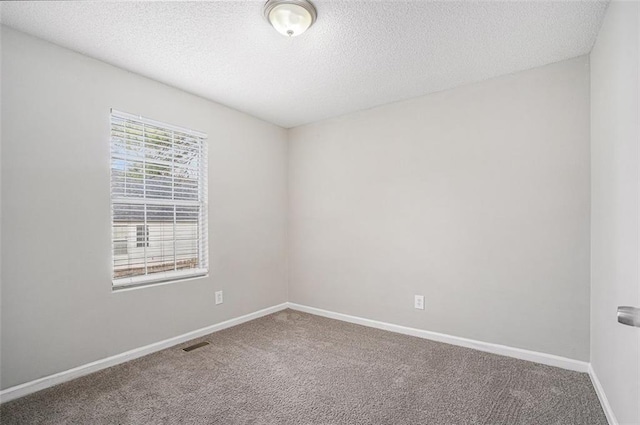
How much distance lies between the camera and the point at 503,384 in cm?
218

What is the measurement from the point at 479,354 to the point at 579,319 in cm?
77

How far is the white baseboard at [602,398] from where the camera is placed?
173 cm

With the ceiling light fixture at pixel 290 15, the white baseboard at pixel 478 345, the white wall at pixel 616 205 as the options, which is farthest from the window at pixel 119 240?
the white wall at pixel 616 205

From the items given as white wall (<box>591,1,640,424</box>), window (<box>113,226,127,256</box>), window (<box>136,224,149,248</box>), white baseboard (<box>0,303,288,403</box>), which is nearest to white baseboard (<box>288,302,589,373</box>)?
white wall (<box>591,1,640,424</box>)

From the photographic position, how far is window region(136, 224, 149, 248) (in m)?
2.70

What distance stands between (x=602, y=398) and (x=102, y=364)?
337 centimetres

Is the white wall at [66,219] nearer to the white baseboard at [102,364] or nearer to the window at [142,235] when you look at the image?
the white baseboard at [102,364]

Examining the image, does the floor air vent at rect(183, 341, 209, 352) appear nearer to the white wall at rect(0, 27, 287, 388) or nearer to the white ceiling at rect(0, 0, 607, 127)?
the white wall at rect(0, 27, 287, 388)

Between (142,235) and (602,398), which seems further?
(142,235)

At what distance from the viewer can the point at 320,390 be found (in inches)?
83.9

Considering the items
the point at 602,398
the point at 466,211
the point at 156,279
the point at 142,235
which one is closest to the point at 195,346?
the point at 156,279

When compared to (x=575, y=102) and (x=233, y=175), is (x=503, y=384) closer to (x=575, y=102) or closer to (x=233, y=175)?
(x=575, y=102)

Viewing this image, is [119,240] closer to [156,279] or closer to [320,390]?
[156,279]

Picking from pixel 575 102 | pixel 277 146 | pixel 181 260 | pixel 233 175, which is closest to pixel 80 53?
pixel 233 175
